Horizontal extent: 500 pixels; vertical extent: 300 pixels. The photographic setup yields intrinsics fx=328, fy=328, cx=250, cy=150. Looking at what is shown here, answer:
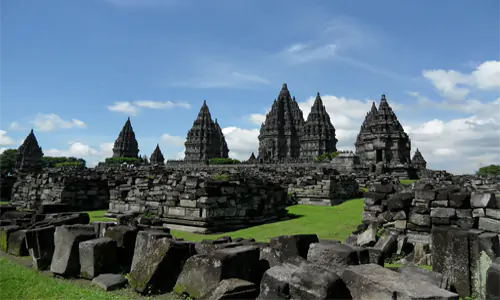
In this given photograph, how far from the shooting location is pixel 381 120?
4375 cm

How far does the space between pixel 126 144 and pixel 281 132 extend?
4007 cm

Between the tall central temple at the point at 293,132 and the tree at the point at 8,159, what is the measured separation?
56578 millimetres

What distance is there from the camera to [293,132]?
3142 inches

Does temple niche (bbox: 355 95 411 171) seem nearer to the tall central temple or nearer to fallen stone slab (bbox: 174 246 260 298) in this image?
the tall central temple

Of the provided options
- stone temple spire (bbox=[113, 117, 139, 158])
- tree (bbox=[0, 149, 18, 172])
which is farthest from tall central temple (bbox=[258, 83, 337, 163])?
tree (bbox=[0, 149, 18, 172])

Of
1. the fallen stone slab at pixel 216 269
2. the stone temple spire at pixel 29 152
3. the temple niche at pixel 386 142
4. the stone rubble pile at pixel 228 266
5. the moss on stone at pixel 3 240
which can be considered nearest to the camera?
the stone rubble pile at pixel 228 266

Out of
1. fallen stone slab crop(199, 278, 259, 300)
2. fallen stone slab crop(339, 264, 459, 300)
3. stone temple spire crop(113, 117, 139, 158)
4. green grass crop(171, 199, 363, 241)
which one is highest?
stone temple spire crop(113, 117, 139, 158)

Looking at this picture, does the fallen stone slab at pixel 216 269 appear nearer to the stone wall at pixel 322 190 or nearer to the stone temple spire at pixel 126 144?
the stone wall at pixel 322 190

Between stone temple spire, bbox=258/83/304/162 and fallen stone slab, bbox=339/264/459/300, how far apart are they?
239ft

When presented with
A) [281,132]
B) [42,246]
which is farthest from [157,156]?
[42,246]

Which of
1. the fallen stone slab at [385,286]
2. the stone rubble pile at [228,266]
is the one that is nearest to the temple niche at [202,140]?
the stone rubble pile at [228,266]

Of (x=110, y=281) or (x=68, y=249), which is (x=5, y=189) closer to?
(x=68, y=249)

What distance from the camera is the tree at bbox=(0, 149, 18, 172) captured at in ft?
244

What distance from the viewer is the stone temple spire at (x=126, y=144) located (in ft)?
276
